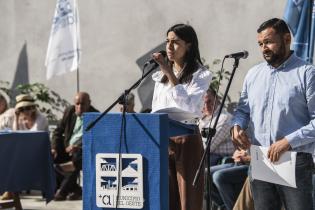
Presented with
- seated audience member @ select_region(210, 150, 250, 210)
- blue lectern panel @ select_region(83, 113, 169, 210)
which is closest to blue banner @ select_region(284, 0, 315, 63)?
seated audience member @ select_region(210, 150, 250, 210)

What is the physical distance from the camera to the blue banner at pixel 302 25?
7.77 meters

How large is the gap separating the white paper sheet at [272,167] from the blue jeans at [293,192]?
1.4 inches

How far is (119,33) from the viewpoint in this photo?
989 centimetres

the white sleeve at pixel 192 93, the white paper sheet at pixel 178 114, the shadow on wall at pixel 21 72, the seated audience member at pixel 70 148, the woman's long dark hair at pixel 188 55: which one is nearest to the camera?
the white paper sheet at pixel 178 114

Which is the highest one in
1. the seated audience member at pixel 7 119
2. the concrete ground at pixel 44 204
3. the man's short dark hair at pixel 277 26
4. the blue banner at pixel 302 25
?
the blue banner at pixel 302 25

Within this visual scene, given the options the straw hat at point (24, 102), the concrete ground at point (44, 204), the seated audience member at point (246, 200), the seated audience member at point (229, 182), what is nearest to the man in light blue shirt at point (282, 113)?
the seated audience member at point (246, 200)

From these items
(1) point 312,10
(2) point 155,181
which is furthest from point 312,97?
(1) point 312,10

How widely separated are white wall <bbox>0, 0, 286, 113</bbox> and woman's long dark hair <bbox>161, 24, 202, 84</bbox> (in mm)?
4013

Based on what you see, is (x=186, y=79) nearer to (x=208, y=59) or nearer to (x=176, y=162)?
(x=176, y=162)

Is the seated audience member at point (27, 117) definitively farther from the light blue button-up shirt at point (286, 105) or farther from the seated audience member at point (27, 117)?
the light blue button-up shirt at point (286, 105)

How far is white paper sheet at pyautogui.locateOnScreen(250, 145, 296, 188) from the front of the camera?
4.29 metres

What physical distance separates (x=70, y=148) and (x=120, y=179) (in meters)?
4.61

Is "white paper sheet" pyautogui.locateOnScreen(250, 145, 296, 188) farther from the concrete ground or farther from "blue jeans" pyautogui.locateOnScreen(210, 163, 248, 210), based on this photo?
the concrete ground

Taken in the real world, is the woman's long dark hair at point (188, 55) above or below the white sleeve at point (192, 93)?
above
